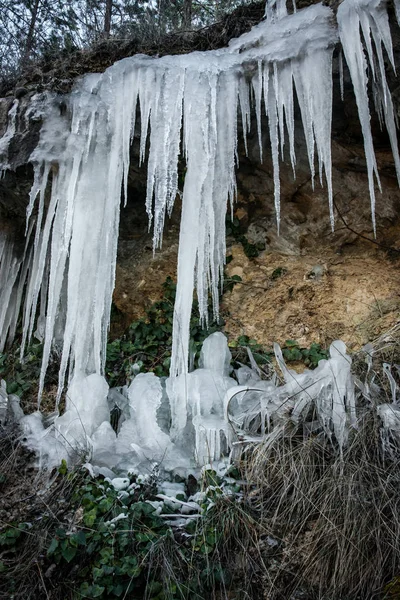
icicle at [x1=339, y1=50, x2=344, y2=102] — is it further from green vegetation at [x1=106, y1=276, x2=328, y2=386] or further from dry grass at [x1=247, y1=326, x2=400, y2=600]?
dry grass at [x1=247, y1=326, x2=400, y2=600]

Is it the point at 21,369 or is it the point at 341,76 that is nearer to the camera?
the point at 341,76

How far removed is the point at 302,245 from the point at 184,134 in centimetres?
137

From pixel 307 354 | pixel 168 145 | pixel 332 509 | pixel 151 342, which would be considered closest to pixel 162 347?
pixel 151 342

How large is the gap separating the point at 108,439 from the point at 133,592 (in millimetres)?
955

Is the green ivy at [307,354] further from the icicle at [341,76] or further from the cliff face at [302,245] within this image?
the icicle at [341,76]

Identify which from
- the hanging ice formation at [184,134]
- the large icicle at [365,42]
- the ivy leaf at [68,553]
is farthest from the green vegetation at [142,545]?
the large icicle at [365,42]

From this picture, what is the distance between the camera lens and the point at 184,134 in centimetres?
372

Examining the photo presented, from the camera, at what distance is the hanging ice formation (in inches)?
134

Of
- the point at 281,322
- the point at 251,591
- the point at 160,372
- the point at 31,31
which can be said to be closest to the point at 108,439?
the point at 160,372

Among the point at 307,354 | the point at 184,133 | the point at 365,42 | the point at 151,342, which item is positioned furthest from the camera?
the point at 151,342

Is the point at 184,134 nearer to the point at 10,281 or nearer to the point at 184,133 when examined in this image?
the point at 184,133

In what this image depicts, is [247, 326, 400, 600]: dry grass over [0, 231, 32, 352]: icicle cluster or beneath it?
beneath

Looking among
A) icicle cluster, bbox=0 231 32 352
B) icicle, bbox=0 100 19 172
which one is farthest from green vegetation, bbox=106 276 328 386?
icicle, bbox=0 100 19 172

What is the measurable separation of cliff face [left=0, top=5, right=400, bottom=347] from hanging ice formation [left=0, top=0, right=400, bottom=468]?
0.34 m
